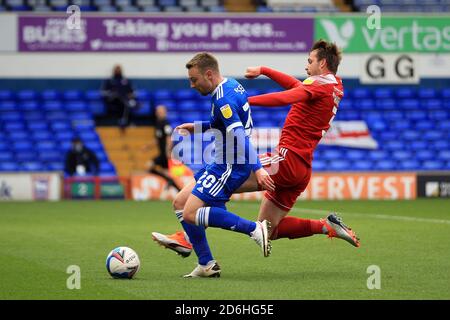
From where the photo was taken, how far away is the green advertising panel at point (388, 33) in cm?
2497

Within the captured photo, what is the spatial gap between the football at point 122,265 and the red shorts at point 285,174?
1526mm

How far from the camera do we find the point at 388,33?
25094mm

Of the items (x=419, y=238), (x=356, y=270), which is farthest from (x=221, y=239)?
(x=356, y=270)

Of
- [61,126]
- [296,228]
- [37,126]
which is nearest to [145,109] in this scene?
[61,126]

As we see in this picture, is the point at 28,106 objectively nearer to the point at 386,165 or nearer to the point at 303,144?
the point at 386,165

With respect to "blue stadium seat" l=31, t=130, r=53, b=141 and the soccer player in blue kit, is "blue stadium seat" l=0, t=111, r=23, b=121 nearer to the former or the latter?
"blue stadium seat" l=31, t=130, r=53, b=141

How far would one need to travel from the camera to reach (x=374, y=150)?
82.6 feet

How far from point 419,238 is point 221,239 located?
8.09 ft

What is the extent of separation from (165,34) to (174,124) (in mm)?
2291

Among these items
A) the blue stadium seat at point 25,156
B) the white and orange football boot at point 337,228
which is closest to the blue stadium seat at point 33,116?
the blue stadium seat at point 25,156

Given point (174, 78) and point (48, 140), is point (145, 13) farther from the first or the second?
point (48, 140)

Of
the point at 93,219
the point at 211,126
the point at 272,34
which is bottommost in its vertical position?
Result: the point at 93,219

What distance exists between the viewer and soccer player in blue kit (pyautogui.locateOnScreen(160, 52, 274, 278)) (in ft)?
26.7
